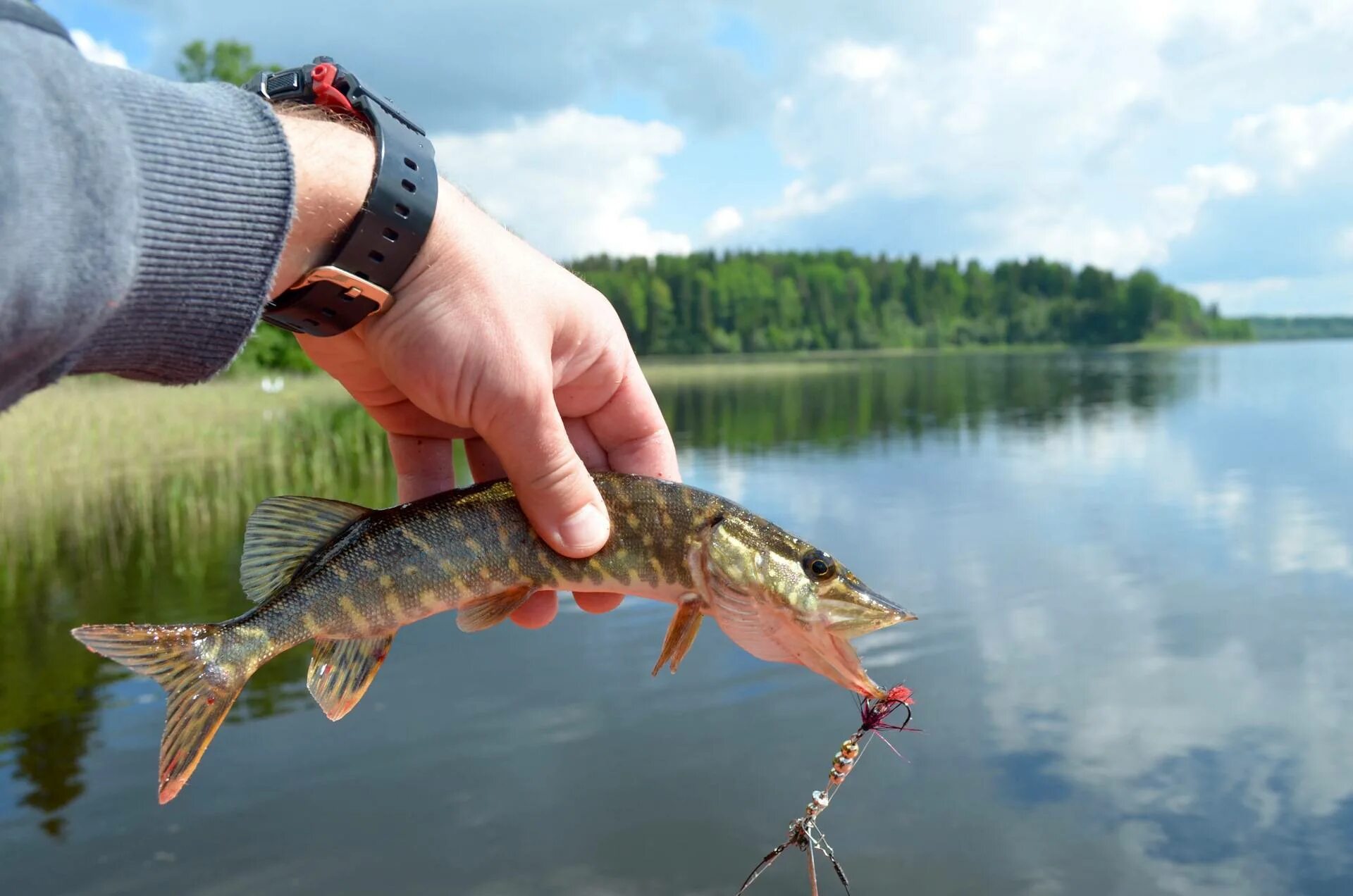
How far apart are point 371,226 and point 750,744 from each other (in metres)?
7.70

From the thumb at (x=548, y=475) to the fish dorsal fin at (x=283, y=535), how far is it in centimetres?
50

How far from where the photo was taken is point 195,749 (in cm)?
271

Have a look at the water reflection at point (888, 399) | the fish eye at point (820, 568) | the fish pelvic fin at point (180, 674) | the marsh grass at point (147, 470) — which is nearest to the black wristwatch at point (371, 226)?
the fish pelvic fin at point (180, 674)

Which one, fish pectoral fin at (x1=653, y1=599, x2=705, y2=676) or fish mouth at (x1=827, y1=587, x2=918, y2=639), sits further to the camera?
fish pectoral fin at (x1=653, y1=599, x2=705, y2=676)

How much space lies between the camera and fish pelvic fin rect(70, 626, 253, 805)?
8.84 ft

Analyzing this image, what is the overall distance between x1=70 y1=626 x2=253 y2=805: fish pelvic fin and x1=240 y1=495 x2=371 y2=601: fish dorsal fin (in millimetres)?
227

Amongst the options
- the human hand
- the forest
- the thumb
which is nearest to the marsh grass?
the human hand

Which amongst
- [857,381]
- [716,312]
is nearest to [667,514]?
→ [857,381]

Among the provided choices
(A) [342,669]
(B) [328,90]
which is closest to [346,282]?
(B) [328,90]

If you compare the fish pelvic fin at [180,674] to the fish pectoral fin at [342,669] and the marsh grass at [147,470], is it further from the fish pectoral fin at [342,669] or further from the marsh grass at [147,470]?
the marsh grass at [147,470]

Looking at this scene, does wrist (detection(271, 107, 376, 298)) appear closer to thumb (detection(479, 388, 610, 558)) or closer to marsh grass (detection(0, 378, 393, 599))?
thumb (detection(479, 388, 610, 558))

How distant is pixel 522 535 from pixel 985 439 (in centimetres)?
2831

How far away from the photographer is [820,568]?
3084 mm

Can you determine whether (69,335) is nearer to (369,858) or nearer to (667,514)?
(667,514)
